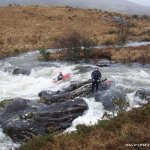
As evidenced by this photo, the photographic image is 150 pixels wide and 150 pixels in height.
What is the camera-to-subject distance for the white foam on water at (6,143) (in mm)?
18094

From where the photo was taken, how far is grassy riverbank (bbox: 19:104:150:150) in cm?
1439

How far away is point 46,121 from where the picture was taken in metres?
20.5

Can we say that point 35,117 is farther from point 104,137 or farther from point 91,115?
point 104,137

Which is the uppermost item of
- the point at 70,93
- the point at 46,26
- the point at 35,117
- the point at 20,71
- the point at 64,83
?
the point at 35,117

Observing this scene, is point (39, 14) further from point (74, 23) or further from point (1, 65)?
point (1, 65)

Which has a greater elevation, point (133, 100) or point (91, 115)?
point (133, 100)

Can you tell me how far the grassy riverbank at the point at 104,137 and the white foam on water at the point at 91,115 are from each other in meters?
3.65

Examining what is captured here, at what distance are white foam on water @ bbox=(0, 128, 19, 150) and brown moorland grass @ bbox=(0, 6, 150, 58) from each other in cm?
2446

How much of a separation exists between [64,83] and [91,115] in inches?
306

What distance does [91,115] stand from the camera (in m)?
21.7

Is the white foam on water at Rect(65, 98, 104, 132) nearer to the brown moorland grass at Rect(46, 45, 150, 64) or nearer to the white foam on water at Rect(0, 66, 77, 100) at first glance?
the white foam on water at Rect(0, 66, 77, 100)

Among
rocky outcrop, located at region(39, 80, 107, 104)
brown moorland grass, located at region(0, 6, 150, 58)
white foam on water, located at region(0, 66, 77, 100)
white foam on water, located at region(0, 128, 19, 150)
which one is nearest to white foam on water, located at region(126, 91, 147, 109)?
rocky outcrop, located at region(39, 80, 107, 104)

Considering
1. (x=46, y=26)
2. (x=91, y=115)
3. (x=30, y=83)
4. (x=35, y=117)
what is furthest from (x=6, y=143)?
(x=46, y=26)

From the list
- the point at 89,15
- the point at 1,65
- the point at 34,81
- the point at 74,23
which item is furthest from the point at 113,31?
the point at 34,81
